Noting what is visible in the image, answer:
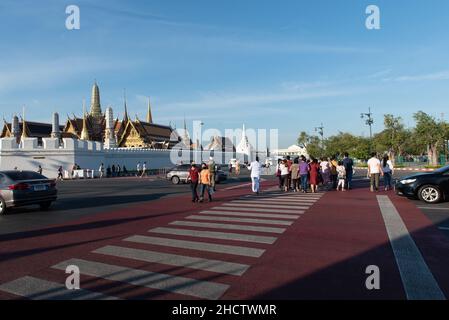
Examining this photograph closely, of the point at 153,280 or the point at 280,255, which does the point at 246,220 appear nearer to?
the point at 280,255

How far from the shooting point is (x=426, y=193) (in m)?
12.9

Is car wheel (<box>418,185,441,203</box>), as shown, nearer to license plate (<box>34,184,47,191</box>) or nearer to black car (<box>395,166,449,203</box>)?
black car (<box>395,166,449,203</box>)

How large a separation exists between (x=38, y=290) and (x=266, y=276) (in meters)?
2.99

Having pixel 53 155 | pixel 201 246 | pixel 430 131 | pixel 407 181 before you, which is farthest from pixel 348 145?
pixel 201 246

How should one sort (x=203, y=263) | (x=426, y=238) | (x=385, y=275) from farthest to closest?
→ (x=426, y=238), (x=203, y=263), (x=385, y=275)

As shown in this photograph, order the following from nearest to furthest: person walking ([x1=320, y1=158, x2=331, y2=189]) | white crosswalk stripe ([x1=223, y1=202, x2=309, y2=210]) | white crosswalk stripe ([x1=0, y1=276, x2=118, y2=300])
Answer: white crosswalk stripe ([x1=0, y1=276, x2=118, y2=300]), white crosswalk stripe ([x1=223, y1=202, x2=309, y2=210]), person walking ([x1=320, y1=158, x2=331, y2=189])

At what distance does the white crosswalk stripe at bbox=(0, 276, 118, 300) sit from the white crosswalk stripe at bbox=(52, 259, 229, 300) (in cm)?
53

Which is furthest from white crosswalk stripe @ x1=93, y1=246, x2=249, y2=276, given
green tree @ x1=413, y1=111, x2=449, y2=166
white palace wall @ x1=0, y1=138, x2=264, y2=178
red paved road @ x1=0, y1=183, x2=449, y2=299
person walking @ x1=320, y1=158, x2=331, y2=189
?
green tree @ x1=413, y1=111, x2=449, y2=166

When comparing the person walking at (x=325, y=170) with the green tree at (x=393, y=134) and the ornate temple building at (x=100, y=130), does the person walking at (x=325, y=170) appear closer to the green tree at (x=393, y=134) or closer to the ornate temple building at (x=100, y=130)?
the green tree at (x=393, y=134)

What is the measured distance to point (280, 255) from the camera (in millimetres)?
6258

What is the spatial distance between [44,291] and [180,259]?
2090mm

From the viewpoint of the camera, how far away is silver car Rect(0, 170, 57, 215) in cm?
1148
